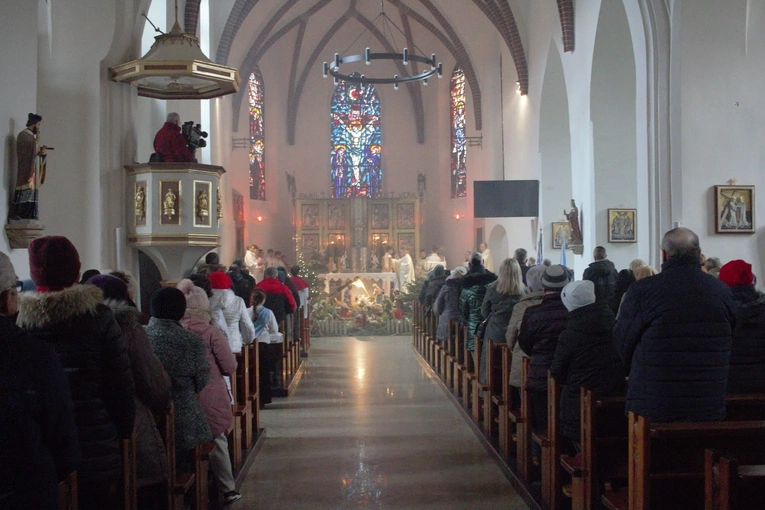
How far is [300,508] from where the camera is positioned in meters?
5.43

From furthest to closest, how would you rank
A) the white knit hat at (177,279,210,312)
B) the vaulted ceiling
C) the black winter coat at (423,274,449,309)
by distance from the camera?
the vaulted ceiling → the black winter coat at (423,274,449,309) → the white knit hat at (177,279,210,312)

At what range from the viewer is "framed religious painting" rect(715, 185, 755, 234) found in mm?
10938

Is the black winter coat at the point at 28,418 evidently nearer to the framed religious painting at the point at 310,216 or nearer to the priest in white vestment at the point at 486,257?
the priest in white vestment at the point at 486,257

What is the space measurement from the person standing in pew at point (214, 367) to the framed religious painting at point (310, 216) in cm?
1949

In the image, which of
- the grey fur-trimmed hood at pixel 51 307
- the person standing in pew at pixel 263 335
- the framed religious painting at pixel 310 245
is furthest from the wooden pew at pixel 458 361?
the framed religious painting at pixel 310 245

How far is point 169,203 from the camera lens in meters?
9.72

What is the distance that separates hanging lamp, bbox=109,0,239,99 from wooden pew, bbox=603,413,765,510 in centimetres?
685

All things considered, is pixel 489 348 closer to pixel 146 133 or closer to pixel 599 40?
pixel 146 133

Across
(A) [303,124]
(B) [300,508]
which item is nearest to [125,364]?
(B) [300,508]

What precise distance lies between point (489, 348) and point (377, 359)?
6.74 m

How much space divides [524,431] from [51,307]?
3685mm

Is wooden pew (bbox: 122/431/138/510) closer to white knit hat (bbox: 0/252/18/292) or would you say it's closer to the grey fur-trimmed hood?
the grey fur-trimmed hood

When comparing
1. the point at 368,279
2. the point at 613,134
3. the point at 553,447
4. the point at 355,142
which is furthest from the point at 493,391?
the point at 355,142

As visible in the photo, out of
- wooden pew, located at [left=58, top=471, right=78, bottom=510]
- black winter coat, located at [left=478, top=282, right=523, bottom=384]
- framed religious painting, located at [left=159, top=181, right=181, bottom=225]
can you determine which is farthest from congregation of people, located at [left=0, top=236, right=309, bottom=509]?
framed religious painting, located at [left=159, top=181, right=181, bottom=225]
